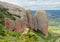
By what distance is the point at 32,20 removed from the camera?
2601 inches

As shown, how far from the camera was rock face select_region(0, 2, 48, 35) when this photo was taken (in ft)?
177

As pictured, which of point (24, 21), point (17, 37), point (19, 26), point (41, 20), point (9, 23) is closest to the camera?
point (17, 37)

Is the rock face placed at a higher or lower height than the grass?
lower

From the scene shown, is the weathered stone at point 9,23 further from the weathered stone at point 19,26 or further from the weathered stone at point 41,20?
the weathered stone at point 41,20

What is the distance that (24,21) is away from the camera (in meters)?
59.7

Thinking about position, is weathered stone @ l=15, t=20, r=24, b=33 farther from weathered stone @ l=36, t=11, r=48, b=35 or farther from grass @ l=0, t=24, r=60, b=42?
weathered stone @ l=36, t=11, r=48, b=35

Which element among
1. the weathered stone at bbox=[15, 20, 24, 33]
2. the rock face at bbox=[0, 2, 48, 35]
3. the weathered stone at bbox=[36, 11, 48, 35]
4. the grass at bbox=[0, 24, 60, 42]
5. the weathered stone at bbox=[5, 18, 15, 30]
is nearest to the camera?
the grass at bbox=[0, 24, 60, 42]

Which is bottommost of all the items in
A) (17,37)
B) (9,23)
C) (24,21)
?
(24,21)

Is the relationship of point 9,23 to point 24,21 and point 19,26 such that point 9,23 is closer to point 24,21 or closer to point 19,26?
point 19,26

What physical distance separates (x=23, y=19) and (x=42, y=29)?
10050 millimetres

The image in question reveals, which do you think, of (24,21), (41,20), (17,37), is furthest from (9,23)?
(17,37)

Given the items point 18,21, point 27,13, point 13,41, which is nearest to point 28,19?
point 27,13

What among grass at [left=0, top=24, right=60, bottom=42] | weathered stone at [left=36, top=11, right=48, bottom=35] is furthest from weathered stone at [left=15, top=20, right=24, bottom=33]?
weathered stone at [left=36, top=11, right=48, bottom=35]

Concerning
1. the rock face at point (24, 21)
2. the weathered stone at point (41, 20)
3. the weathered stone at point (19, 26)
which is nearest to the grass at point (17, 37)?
the rock face at point (24, 21)
